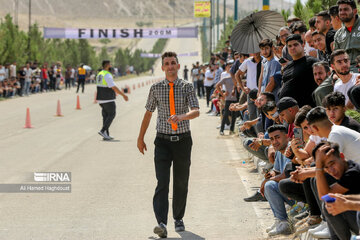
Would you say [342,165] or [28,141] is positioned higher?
[342,165]

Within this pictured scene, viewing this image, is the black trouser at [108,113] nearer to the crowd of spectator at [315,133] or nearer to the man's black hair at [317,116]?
the crowd of spectator at [315,133]

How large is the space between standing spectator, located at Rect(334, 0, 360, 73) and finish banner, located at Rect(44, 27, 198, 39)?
184 ft

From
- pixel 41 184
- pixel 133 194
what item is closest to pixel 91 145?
pixel 41 184

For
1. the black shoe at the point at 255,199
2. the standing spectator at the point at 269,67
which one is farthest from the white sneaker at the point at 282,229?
the standing spectator at the point at 269,67

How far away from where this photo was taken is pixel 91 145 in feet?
55.9

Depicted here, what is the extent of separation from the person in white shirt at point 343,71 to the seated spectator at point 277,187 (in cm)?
80

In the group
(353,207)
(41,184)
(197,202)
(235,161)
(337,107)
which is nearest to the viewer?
(353,207)

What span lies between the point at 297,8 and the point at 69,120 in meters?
10.4

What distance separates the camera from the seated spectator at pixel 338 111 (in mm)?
6508

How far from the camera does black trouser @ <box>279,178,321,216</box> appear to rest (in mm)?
7062

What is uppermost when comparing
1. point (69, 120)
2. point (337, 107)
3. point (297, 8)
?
point (297, 8)

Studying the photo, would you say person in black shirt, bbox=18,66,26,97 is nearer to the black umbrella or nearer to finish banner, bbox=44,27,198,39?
finish banner, bbox=44,27,198,39

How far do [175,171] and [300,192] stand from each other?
5.47ft

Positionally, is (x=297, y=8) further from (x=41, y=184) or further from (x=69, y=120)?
(x=69, y=120)
